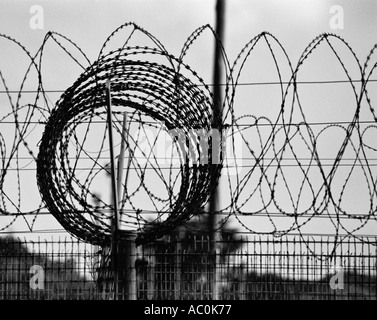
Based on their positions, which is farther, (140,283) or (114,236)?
(140,283)

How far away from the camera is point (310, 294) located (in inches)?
338

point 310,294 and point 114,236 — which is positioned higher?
point 114,236

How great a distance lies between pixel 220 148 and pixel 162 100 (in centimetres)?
85

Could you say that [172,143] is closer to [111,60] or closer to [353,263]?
[111,60]
